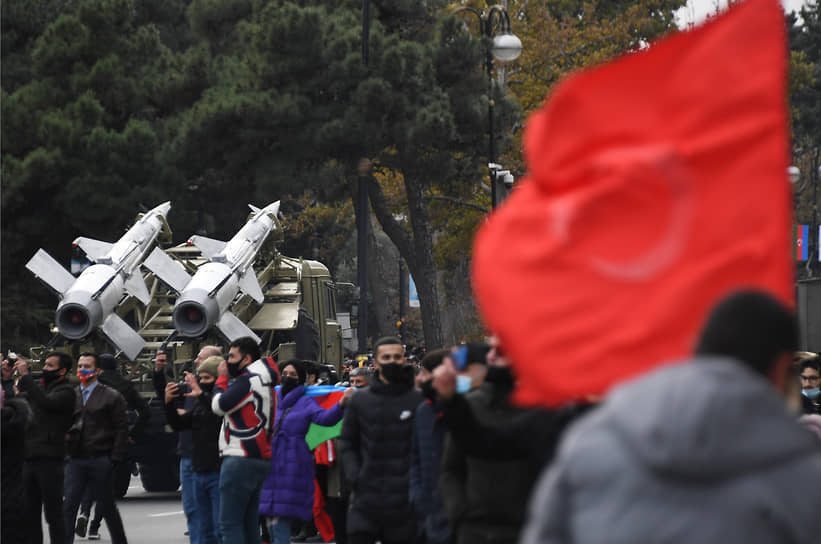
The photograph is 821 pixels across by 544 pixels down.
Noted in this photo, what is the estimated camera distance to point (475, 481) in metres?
6.80

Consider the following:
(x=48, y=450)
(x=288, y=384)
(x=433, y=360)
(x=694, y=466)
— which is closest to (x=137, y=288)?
(x=288, y=384)

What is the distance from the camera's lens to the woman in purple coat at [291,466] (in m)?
12.4

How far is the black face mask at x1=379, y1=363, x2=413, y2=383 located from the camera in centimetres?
959

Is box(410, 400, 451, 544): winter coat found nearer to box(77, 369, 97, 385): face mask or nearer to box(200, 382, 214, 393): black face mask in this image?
box(200, 382, 214, 393): black face mask

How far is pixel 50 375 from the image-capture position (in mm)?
12539

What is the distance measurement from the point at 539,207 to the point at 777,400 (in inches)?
35.0

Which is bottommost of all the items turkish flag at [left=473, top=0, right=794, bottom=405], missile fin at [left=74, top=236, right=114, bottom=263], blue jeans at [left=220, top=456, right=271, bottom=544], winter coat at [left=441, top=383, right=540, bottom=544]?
blue jeans at [left=220, top=456, right=271, bottom=544]

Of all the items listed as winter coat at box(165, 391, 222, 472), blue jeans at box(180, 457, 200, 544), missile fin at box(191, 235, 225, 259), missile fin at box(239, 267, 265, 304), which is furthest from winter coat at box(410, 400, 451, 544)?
missile fin at box(191, 235, 225, 259)

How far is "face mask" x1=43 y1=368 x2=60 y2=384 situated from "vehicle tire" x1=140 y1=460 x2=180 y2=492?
797 centimetres

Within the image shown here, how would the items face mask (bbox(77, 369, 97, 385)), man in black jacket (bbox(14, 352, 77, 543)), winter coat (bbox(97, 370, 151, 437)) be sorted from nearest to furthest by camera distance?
man in black jacket (bbox(14, 352, 77, 543)), face mask (bbox(77, 369, 97, 385)), winter coat (bbox(97, 370, 151, 437))

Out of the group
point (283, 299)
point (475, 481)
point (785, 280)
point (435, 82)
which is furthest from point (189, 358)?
point (785, 280)

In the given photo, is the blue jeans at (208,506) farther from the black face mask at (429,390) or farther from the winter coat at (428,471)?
the black face mask at (429,390)

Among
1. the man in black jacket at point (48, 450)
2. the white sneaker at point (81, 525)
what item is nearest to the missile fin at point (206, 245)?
the white sneaker at point (81, 525)

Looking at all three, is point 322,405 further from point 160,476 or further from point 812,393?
point 160,476
